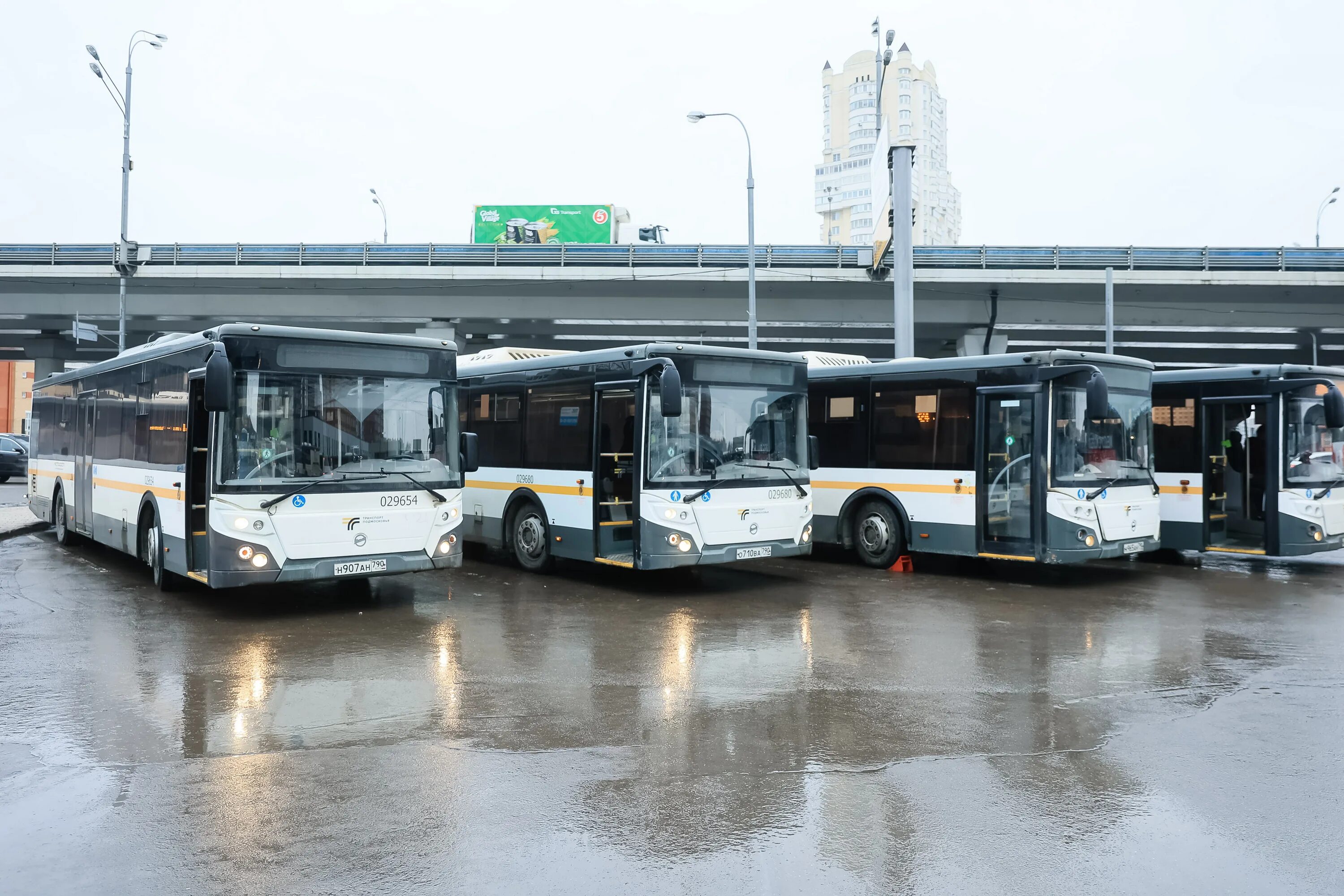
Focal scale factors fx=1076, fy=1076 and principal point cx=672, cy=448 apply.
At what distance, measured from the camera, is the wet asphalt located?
4.65 meters

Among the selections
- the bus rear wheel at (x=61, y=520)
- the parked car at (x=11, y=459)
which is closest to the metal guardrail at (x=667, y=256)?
the parked car at (x=11, y=459)

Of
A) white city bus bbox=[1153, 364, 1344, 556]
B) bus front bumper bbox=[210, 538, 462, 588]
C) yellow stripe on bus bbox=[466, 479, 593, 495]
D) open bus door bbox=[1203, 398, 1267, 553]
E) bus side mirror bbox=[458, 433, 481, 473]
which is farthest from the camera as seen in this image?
open bus door bbox=[1203, 398, 1267, 553]

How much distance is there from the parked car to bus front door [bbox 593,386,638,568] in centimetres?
3221

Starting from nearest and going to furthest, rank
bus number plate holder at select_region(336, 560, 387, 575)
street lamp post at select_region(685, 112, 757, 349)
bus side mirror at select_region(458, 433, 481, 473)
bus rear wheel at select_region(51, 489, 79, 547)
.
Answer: bus number plate holder at select_region(336, 560, 387, 575) < bus side mirror at select_region(458, 433, 481, 473) < bus rear wheel at select_region(51, 489, 79, 547) < street lamp post at select_region(685, 112, 757, 349)

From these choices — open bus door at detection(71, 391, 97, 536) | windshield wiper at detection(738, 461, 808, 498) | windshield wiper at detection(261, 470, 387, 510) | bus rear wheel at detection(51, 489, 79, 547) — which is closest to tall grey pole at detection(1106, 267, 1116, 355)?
windshield wiper at detection(738, 461, 808, 498)

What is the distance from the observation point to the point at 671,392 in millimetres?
11742

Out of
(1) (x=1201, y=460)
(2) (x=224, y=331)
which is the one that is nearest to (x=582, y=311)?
(1) (x=1201, y=460)

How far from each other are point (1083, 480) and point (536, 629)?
7317 mm

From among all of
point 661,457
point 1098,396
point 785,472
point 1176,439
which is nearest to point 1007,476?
point 1098,396

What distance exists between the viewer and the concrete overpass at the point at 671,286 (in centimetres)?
3641

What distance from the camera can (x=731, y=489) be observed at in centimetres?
1274

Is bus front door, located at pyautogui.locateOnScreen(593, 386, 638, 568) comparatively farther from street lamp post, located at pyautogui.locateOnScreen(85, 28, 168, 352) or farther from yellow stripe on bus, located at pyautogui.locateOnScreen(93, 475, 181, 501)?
A: street lamp post, located at pyautogui.locateOnScreen(85, 28, 168, 352)

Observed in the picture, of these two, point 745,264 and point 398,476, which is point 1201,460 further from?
point 745,264

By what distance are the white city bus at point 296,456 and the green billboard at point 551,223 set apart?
3669 cm
